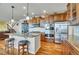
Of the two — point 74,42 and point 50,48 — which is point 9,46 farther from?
point 74,42

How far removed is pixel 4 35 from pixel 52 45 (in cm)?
85

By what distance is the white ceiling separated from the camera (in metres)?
2.71

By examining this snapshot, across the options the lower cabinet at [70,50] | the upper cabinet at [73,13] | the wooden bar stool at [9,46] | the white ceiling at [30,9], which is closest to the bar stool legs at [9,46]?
the wooden bar stool at [9,46]

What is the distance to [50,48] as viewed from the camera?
→ 272 cm

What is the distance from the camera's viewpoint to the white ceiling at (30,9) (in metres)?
2.71

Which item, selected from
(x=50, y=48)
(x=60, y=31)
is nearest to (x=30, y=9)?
(x=60, y=31)

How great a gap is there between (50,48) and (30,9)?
0.76 metres

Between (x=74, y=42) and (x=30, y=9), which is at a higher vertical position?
(x=30, y=9)

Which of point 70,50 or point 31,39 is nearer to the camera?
point 70,50

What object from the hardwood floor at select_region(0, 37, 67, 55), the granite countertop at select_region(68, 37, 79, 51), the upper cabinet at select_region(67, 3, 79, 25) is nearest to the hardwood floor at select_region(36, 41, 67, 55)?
the hardwood floor at select_region(0, 37, 67, 55)

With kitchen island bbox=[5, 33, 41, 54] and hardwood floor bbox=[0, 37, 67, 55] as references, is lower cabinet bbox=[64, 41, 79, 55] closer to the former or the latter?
hardwood floor bbox=[0, 37, 67, 55]

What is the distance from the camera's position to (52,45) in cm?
272

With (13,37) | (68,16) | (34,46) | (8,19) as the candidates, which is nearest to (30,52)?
(34,46)

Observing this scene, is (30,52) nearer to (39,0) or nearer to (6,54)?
(6,54)
